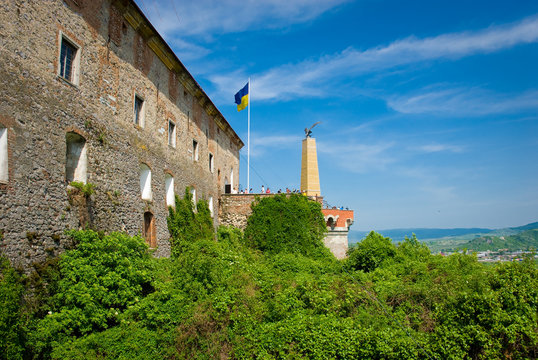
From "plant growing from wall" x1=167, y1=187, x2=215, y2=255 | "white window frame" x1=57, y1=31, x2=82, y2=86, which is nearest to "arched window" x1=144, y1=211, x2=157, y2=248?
"plant growing from wall" x1=167, y1=187, x2=215, y2=255

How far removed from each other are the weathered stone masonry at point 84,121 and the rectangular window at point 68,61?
48mm

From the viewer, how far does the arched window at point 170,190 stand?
56.2 feet

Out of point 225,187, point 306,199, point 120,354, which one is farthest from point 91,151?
point 225,187

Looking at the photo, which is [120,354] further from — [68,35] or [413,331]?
[68,35]

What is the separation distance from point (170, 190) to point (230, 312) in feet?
27.8

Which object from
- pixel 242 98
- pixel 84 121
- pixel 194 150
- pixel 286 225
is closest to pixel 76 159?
pixel 84 121

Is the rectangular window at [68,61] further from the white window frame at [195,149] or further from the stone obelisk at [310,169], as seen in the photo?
the stone obelisk at [310,169]

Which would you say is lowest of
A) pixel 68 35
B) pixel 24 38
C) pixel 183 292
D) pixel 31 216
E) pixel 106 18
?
pixel 183 292

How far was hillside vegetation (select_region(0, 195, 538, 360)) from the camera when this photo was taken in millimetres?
8516

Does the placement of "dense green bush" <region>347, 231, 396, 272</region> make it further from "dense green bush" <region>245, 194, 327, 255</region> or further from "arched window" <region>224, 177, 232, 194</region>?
"arched window" <region>224, 177, 232, 194</region>

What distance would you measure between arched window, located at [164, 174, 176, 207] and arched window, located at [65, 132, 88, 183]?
19.6 feet

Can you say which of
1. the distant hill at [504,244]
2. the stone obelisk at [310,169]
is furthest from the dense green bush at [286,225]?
the distant hill at [504,244]

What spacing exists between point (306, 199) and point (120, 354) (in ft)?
48.8

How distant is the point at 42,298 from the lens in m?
8.51
